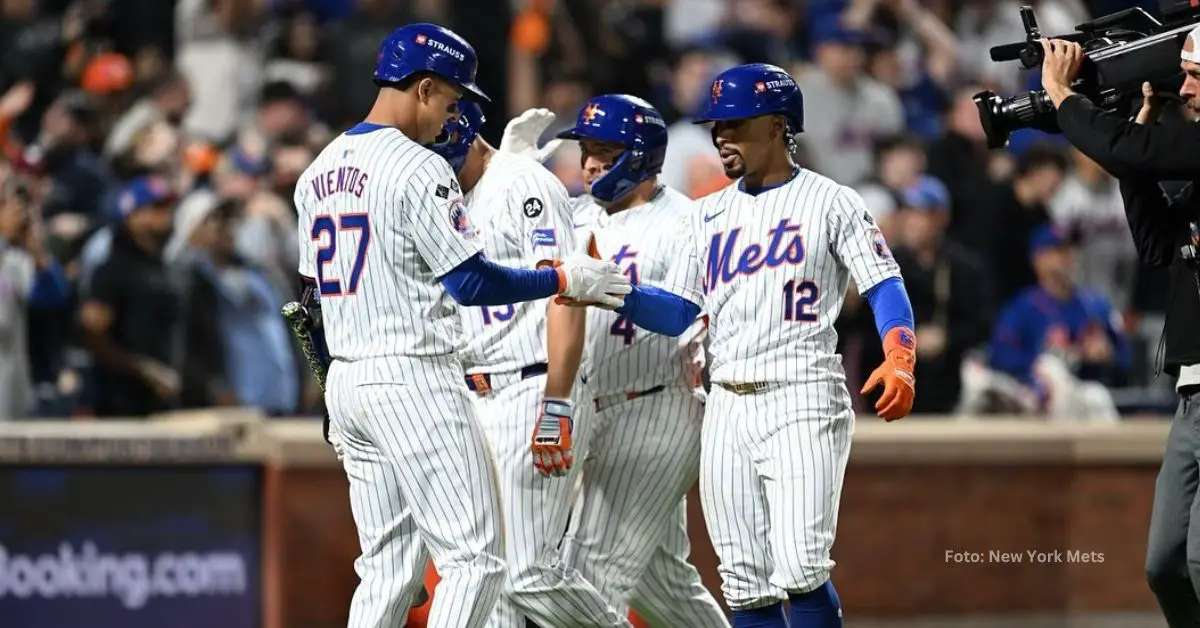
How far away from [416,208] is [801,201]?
145 cm

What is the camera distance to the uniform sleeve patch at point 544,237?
260 inches

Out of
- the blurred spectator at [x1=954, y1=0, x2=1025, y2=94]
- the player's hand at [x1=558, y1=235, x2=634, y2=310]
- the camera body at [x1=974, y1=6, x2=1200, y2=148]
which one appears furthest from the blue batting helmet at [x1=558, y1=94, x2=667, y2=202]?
the blurred spectator at [x1=954, y1=0, x2=1025, y2=94]

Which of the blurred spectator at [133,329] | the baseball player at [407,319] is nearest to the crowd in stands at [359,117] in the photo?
the blurred spectator at [133,329]

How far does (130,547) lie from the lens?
8891mm

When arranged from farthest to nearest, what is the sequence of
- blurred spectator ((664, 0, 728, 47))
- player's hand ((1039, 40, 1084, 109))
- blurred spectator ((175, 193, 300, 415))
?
blurred spectator ((664, 0, 728, 47))
blurred spectator ((175, 193, 300, 415))
player's hand ((1039, 40, 1084, 109))

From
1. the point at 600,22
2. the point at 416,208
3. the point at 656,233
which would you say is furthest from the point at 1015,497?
the point at 600,22

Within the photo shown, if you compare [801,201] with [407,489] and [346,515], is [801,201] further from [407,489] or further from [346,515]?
[346,515]

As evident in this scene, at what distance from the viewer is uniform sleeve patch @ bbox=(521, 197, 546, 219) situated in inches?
263

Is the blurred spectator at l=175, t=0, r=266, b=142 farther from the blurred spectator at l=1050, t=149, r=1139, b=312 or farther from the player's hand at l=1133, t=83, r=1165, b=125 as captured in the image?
the player's hand at l=1133, t=83, r=1165, b=125

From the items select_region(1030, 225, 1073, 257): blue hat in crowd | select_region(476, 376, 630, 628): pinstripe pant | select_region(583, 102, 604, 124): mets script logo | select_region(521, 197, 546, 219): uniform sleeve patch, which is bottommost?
select_region(476, 376, 630, 628): pinstripe pant

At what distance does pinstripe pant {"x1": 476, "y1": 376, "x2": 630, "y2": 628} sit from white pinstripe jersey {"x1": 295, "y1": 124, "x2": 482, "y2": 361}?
729 millimetres

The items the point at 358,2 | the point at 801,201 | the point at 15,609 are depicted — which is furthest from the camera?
the point at 358,2

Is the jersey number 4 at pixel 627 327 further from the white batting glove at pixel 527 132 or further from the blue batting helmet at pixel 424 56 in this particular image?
the blue batting helmet at pixel 424 56

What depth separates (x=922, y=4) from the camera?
1545 cm
